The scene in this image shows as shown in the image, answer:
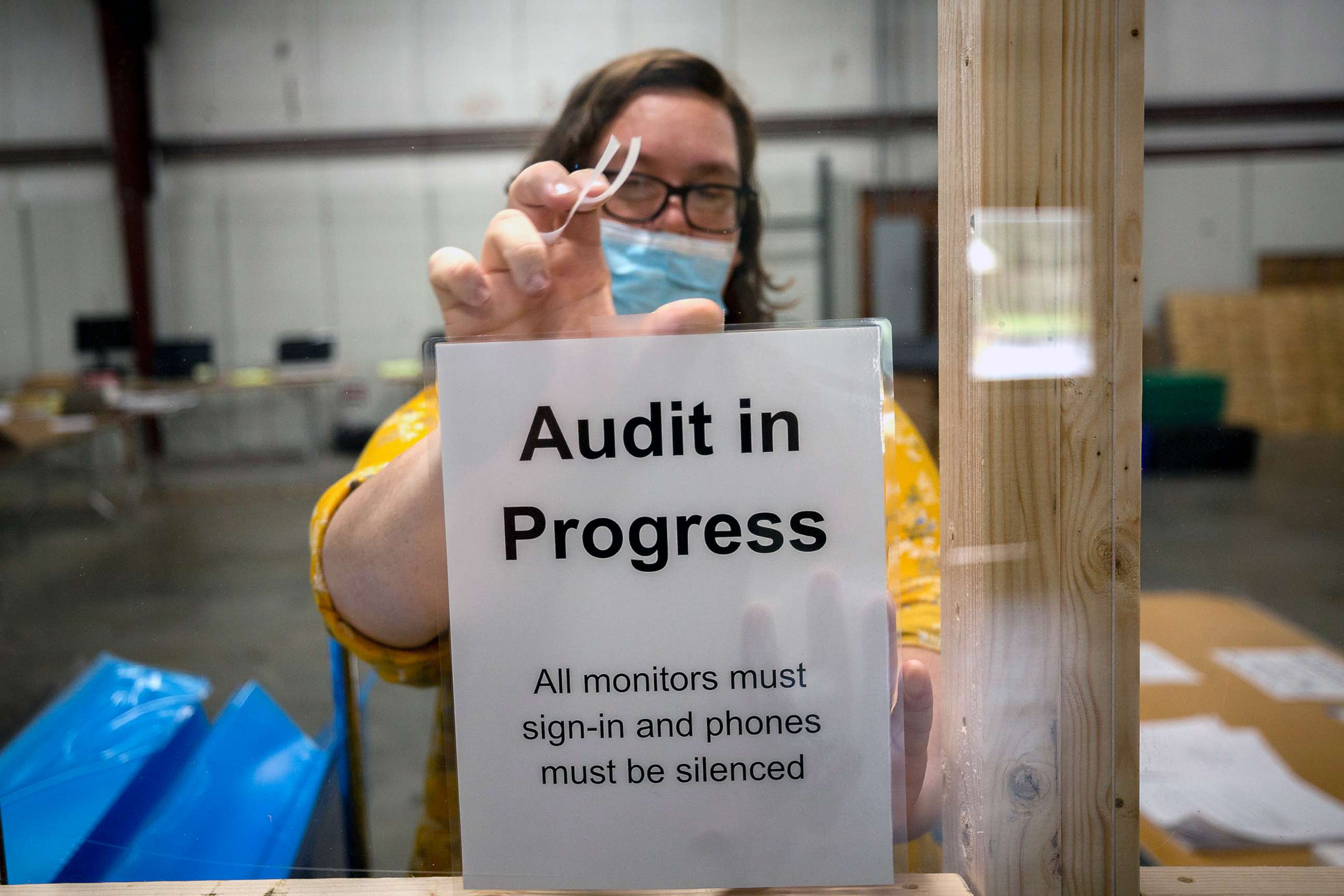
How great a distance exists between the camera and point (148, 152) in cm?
786

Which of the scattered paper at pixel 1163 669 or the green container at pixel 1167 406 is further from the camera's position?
the scattered paper at pixel 1163 669

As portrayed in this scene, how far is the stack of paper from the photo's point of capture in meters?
1.09

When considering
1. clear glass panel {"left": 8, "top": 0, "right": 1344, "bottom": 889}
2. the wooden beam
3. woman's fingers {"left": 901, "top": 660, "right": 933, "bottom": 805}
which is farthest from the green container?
the wooden beam

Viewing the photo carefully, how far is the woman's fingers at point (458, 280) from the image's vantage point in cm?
48

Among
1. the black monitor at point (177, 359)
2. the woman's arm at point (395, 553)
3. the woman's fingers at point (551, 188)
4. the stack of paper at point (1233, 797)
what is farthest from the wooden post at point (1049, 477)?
the black monitor at point (177, 359)

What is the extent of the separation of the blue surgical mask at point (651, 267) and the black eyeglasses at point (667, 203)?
0.05 ft

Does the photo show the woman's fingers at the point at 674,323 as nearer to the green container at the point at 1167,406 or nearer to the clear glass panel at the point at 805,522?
the clear glass panel at the point at 805,522

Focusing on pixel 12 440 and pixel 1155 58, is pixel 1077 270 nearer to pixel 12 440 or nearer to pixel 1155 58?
pixel 1155 58

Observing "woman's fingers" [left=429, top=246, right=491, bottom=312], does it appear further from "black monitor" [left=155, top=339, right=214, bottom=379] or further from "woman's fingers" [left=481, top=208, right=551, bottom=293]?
"black monitor" [left=155, top=339, right=214, bottom=379]

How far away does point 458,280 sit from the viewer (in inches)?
19.0

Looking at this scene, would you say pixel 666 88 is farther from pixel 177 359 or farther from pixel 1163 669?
pixel 177 359

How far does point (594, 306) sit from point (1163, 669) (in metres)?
1.59

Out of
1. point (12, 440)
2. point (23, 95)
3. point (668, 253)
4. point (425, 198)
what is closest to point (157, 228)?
point (23, 95)

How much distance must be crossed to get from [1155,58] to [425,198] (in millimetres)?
7375
